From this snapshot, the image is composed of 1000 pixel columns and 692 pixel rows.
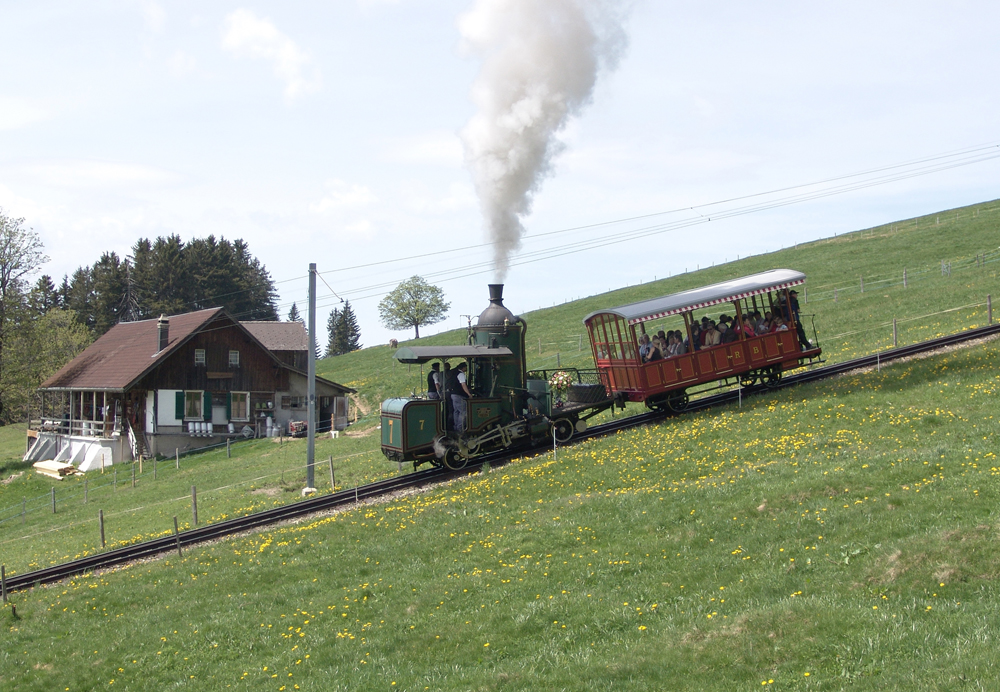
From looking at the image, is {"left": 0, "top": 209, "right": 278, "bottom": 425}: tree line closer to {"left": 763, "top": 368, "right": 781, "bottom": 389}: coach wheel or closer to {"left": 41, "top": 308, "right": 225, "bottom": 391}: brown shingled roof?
{"left": 41, "top": 308, "right": 225, "bottom": 391}: brown shingled roof

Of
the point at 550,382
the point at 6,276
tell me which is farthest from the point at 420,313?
the point at 550,382

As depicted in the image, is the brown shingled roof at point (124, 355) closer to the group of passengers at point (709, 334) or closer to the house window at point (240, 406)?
the house window at point (240, 406)

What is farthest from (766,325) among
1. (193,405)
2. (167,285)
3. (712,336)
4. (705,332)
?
(167,285)

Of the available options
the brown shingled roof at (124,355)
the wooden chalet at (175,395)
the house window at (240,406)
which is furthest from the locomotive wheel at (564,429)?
the house window at (240,406)

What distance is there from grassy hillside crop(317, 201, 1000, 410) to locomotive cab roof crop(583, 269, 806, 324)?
6010mm

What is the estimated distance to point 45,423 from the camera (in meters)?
49.0

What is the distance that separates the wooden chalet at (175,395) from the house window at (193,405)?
53 millimetres

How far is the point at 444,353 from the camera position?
19.4 m

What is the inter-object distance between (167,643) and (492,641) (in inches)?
202

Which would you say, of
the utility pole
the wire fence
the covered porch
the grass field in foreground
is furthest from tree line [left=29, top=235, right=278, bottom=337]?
the grass field in foreground

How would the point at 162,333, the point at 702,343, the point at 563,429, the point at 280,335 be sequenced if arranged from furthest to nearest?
the point at 280,335 < the point at 162,333 < the point at 702,343 < the point at 563,429

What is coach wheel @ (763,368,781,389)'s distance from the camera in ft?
75.3

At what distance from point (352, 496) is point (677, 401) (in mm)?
9209

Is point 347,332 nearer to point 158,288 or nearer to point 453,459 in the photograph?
point 158,288
